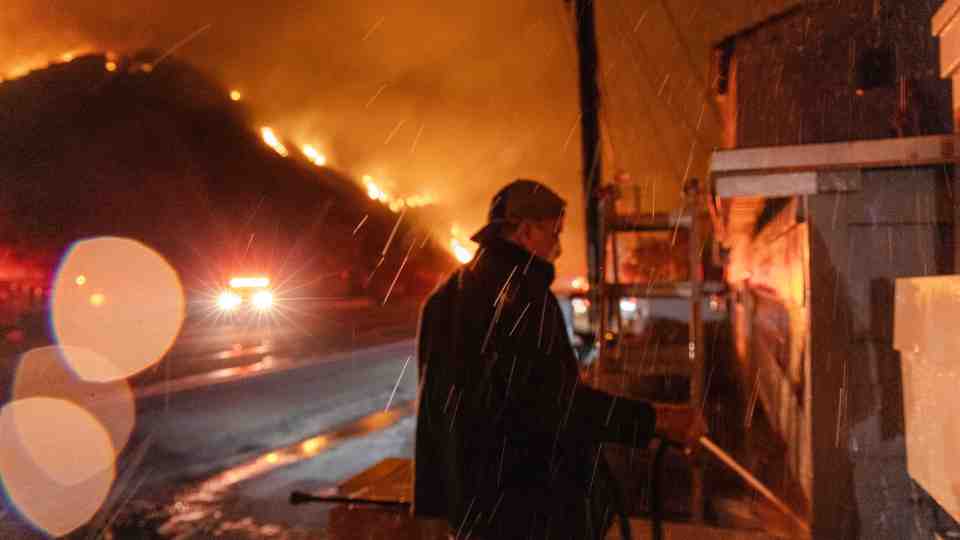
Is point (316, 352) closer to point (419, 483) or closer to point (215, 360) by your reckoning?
point (215, 360)

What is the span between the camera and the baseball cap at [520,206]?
2.06 meters

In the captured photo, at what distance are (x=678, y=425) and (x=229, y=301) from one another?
29470 millimetres

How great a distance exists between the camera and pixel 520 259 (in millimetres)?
1971

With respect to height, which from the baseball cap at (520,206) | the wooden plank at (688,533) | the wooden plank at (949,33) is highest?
the wooden plank at (949,33)

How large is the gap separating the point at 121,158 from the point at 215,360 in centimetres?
7111

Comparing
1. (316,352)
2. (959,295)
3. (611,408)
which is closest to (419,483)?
(611,408)

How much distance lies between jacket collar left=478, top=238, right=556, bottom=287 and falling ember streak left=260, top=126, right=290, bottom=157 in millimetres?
120184

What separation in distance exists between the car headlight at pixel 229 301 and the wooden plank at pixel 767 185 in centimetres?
2590

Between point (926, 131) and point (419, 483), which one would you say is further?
point (926, 131)

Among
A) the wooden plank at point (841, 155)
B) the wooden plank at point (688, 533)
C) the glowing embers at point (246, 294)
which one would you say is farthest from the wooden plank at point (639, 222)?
the glowing embers at point (246, 294)

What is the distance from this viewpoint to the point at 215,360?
16453 mm

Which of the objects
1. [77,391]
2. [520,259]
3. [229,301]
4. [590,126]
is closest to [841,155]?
[520,259]

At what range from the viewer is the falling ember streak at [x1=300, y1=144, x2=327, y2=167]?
120 meters

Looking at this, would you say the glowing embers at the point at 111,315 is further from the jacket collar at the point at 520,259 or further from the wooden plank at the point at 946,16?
the wooden plank at the point at 946,16
